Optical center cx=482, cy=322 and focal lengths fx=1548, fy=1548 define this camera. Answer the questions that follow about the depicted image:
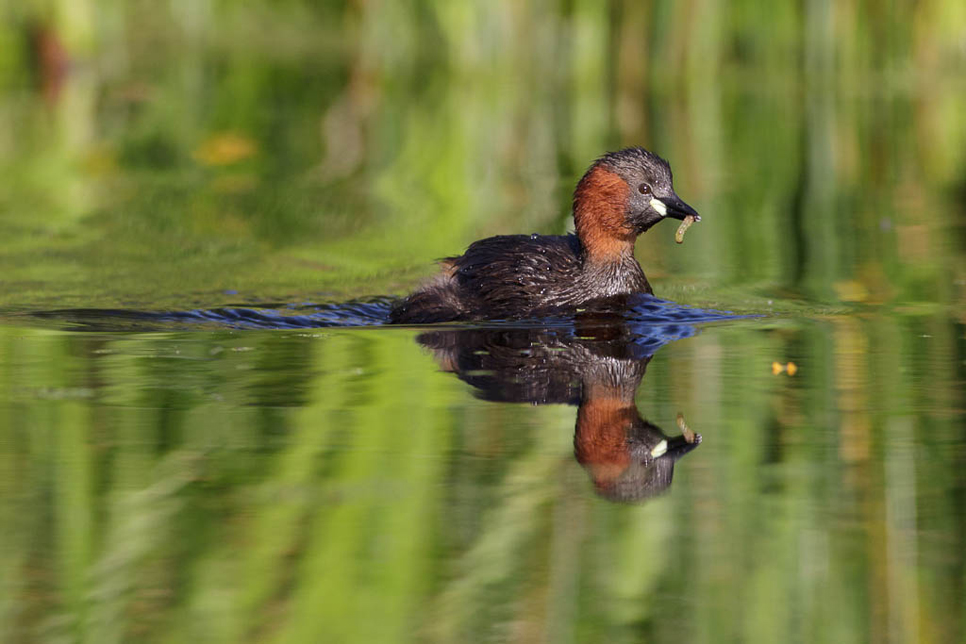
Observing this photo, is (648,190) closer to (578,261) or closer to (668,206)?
(668,206)

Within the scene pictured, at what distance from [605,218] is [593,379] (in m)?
1.95

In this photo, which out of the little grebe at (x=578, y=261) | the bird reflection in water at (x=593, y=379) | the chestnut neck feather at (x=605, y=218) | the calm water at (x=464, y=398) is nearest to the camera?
the calm water at (x=464, y=398)

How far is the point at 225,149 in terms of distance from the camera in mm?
13375

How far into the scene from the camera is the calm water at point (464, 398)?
3.61m

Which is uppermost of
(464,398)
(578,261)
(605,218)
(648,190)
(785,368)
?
(648,190)

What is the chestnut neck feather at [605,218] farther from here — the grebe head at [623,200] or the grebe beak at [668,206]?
the grebe beak at [668,206]

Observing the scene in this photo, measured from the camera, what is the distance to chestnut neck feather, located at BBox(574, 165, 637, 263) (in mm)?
7410

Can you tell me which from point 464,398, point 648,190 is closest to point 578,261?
point 648,190

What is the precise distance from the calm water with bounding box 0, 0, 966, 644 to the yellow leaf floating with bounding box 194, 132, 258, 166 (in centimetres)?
5

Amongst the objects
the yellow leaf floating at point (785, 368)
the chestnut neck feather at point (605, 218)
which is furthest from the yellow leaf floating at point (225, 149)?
the yellow leaf floating at point (785, 368)

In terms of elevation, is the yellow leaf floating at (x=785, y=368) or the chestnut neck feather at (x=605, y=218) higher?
the chestnut neck feather at (x=605, y=218)

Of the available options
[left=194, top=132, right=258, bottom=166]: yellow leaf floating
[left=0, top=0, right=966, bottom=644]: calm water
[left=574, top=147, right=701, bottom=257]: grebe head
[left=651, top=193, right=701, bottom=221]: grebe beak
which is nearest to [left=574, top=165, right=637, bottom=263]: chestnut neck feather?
[left=574, top=147, right=701, bottom=257]: grebe head

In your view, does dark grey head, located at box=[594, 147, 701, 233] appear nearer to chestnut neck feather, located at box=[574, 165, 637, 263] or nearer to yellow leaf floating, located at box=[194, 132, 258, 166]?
chestnut neck feather, located at box=[574, 165, 637, 263]

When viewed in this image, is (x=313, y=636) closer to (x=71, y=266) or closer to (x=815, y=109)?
(x=71, y=266)
